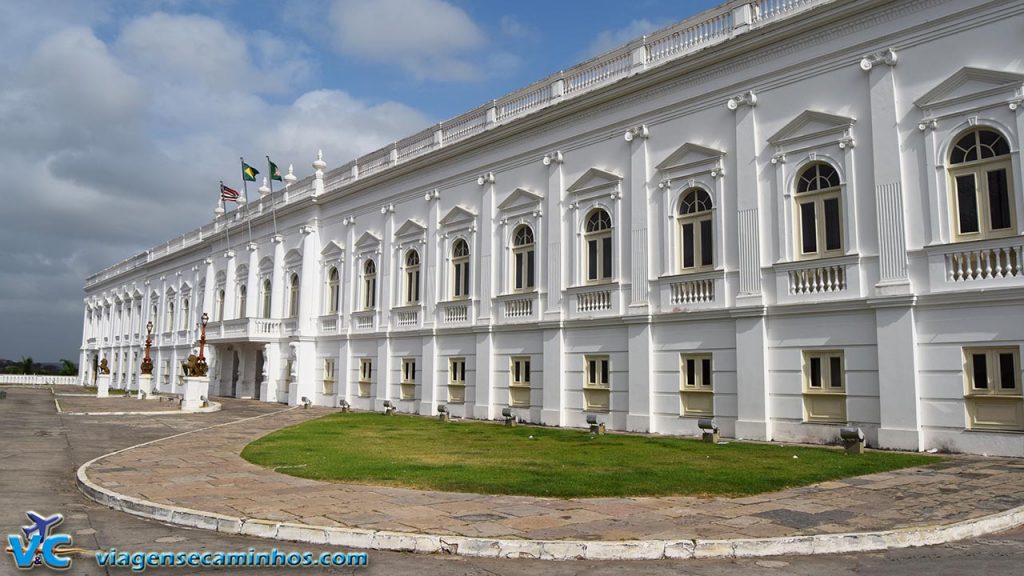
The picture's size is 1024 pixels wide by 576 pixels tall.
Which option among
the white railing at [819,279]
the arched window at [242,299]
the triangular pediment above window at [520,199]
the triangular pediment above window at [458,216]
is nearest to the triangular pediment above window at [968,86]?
the white railing at [819,279]

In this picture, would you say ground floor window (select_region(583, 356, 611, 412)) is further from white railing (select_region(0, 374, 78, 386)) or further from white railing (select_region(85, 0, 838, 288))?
white railing (select_region(0, 374, 78, 386))

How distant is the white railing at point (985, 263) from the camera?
1323cm

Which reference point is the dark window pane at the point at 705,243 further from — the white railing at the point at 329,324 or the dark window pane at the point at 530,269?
the white railing at the point at 329,324

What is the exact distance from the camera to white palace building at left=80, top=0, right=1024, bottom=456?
13.9 m

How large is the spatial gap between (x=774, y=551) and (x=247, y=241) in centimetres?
3636

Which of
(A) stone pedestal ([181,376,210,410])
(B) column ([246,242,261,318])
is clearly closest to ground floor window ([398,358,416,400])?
(A) stone pedestal ([181,376,210,410])

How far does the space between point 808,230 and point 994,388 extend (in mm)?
4671

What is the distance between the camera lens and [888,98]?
15047 millimetres

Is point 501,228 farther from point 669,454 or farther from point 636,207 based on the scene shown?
point 669,454

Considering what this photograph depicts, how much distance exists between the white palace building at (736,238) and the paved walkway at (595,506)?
11.6 ft

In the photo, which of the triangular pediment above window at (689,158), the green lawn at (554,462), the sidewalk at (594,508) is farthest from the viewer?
the triangular pediment above window at (689,158)

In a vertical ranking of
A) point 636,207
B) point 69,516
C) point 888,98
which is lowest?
point 69,516

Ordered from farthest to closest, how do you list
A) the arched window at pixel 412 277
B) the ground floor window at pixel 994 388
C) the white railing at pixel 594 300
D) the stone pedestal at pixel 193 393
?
the stone pedestal at pixel 193 393 < the arched window at pixel 412 277 < the white railing at pixel 594 300 < the ground floor window at pixel 994 388

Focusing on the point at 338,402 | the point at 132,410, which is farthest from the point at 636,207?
the point at 132,410
